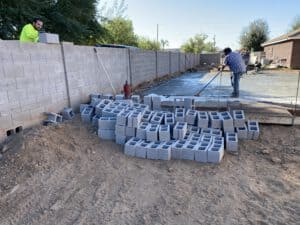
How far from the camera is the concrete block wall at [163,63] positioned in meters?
14.2

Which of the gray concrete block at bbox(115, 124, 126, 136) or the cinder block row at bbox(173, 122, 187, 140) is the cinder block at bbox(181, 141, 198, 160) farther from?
the gray concrete block at bbox(115, 124, 126, 136)

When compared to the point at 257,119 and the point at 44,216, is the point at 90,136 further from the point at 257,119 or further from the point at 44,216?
the point at 257,119

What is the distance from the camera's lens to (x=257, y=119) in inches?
227

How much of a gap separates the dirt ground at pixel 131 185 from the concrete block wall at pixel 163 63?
9.76 m

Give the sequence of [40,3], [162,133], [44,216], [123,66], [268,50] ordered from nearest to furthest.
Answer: [44,216], [162,133], [123,66], [40,3], [268,50]

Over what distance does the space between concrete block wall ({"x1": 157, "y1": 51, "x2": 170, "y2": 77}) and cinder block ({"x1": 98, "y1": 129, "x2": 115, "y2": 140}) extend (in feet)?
30.6

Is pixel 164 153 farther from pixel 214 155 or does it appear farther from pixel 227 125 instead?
pixel 227 125

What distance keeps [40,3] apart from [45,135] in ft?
33.0

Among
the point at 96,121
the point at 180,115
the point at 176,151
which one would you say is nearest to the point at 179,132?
the point at 176,151

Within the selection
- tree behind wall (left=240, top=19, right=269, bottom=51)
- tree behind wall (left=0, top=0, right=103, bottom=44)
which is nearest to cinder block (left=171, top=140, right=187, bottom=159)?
tree behind wall (left=0, top=0, right=103, bottom=44)

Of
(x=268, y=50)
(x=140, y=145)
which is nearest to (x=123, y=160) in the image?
(x=140, y=145)

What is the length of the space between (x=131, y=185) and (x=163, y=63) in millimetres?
12100

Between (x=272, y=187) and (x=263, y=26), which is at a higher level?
(x=263, y=26)

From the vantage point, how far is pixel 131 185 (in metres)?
3.66
